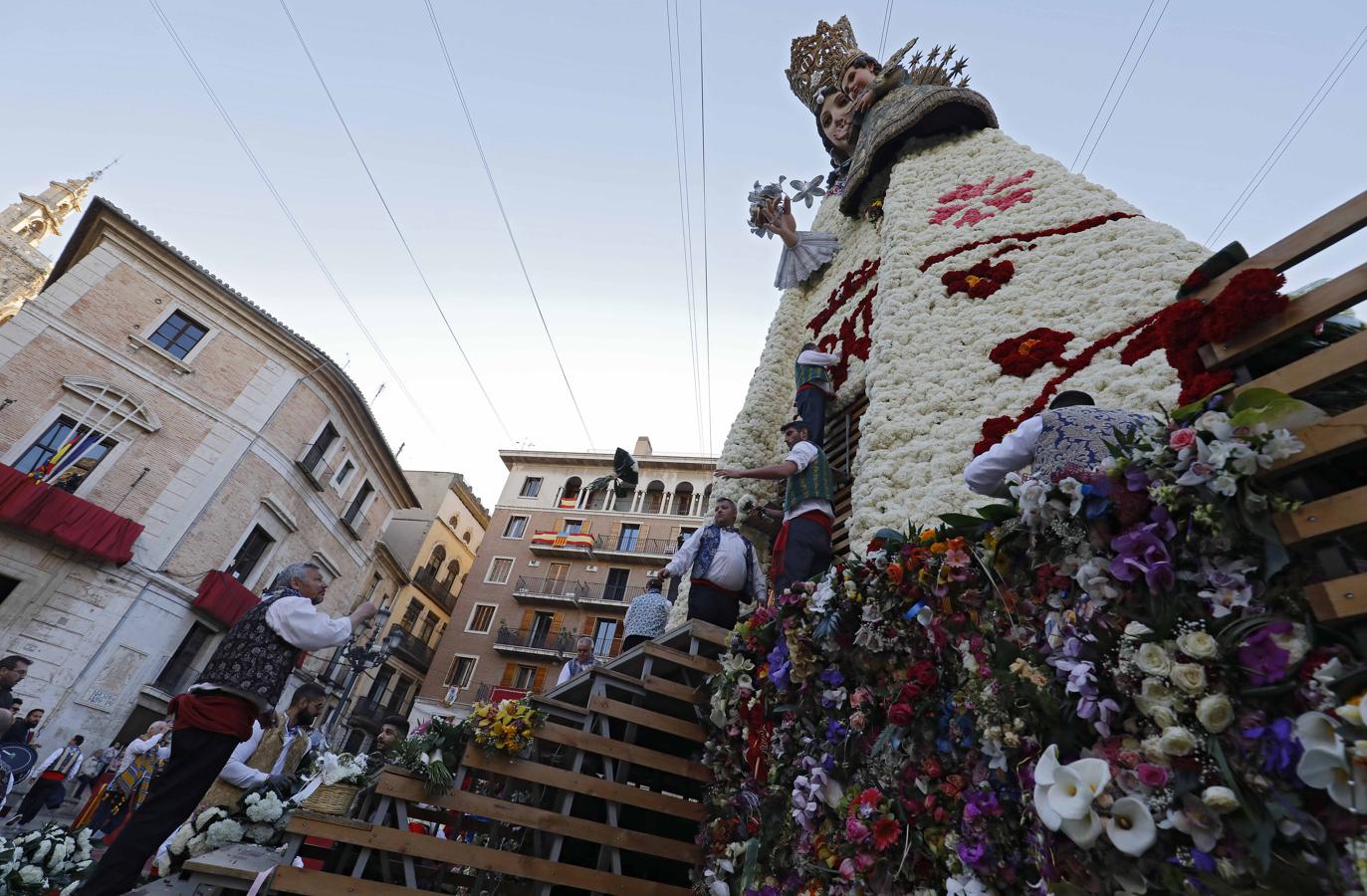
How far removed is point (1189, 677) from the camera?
1.82m

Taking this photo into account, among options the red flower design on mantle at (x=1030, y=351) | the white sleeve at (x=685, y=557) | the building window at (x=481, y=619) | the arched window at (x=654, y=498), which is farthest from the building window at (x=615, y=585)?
the red flower design on mantle at (x=1030, y=351)

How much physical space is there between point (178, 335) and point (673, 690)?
1819 centimetres

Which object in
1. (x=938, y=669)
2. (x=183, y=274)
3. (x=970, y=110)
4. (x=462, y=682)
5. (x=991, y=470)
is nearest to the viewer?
(x=938, y=669)

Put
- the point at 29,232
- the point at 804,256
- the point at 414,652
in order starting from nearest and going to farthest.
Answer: the point at 804,256
the point at 414,652
the point at 29,232

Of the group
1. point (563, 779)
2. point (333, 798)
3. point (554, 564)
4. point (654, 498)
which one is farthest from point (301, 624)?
point (654, 498)

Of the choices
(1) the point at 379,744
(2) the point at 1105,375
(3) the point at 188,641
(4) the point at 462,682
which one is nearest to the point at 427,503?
(4) the point at 462,682

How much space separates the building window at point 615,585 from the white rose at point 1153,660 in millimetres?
26304

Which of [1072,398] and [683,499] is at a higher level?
[683,499]

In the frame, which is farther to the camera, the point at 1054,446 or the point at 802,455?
the point at 802,455

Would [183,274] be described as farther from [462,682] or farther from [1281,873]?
[1281,873]

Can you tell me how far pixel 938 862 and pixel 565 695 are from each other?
282cm

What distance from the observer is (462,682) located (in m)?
26.8

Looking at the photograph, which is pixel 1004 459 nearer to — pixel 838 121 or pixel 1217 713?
pixel 1217 713

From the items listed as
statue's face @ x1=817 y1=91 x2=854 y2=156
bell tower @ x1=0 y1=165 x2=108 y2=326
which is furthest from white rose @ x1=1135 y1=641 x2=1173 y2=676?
bell tower @ x1=0 y1=165 x2=108 y2=326
